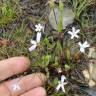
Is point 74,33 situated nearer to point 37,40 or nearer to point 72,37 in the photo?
point 72,37

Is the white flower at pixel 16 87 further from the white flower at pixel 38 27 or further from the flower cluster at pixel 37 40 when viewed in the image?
the white flower at pixel 38 27

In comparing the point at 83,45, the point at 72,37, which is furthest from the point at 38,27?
the point at 83,45

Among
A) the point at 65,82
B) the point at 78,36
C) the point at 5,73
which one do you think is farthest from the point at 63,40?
the point at 5,73

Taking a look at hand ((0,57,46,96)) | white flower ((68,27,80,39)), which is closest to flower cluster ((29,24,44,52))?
hand ((0,57,46,96))

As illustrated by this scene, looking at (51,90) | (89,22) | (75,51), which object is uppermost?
(89,22)

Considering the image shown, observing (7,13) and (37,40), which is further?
(7,13)

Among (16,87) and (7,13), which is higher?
(7,13)

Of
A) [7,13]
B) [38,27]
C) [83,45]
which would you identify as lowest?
[83,45]

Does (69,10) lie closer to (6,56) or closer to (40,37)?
(40,37)
